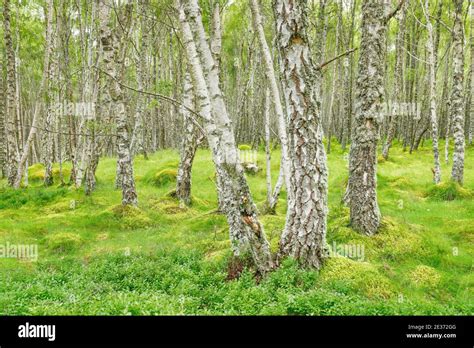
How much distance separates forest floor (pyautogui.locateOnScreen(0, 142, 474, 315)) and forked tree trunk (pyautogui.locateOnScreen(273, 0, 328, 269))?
2.86 ft

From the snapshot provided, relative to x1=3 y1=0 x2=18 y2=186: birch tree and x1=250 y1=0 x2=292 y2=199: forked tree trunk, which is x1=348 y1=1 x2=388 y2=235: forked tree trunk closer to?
x1=250 y1=0 x2=292 y2=199: forked tree trunk

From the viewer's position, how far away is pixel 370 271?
301 inches

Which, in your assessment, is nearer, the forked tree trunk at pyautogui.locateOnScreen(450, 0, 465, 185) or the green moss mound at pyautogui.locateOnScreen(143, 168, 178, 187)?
the forked tree trunk at pyautogui.locateOnScreen(450, 0, 465, 185)

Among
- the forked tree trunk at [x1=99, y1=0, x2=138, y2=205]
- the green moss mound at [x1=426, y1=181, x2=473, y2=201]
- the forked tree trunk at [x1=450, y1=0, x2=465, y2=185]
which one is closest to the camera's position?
the forked tree trunk at [x1=99, y1=0, x2=138, y2=205]

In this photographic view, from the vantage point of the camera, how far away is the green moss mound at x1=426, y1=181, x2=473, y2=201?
586 inches

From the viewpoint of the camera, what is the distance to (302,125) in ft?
23.0

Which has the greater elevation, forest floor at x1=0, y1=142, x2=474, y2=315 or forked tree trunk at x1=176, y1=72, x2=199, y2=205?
forked tree trunk at x1=176, y1=72, x2=199, y2=205

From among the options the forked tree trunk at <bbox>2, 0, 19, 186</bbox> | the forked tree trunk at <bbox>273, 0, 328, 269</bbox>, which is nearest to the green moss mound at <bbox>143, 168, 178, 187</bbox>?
the forked tree trunk at <bbox>2, 0, 19, 186</bbox>

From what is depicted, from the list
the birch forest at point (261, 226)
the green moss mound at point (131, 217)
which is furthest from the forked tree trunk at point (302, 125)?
the green moss mound at point (131, 217)

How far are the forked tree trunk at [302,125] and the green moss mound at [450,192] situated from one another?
1010 cm

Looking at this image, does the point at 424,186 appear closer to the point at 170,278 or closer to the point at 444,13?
the point at 170,278

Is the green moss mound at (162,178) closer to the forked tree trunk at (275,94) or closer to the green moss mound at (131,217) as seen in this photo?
the green moss mound at (131,217)
